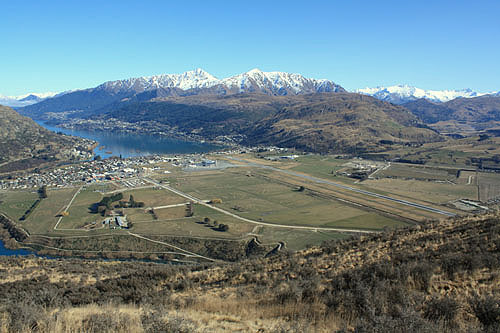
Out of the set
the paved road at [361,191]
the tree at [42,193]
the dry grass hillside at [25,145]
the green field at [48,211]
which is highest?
the dry grass hillside at [25,145]

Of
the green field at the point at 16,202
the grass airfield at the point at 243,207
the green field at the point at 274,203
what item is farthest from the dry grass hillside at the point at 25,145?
the green field at the point at 274,203

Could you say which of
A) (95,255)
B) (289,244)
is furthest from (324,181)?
(95,255)

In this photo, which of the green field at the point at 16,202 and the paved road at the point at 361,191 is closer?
the green field at the point at 16,202

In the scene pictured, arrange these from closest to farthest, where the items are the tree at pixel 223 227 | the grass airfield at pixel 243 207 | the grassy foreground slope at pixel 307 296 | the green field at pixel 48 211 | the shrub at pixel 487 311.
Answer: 1. the shrub at pixel 487 311
2. the grassy foreground slope at pixel 307 296
3. the grass airfield at pixel 243 207
4. the tree at pixel 223 227
5. the green field at pixel 48 211

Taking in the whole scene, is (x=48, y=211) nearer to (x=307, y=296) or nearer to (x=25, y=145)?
(x=307, y=296)

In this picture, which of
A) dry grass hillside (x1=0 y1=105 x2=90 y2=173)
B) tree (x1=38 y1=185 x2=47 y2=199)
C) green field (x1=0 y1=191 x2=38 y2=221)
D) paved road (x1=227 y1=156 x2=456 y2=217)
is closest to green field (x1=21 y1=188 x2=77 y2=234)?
tree (x1=38 y1=185 x2=47 y2=199)

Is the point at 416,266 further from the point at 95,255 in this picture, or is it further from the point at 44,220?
the point at 44,220

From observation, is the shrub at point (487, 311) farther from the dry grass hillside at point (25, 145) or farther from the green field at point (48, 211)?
the dry grass hillside at point (25, 145)

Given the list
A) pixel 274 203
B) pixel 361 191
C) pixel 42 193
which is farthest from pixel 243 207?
pixel 42 193
